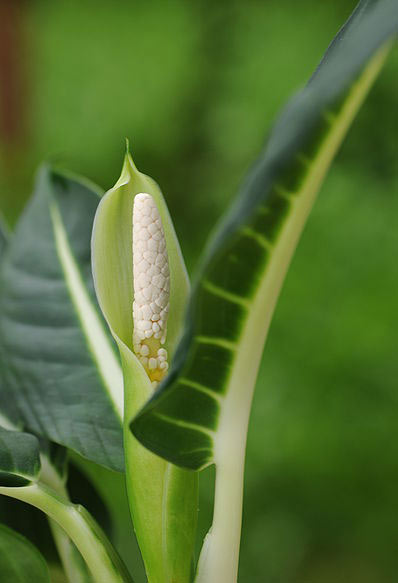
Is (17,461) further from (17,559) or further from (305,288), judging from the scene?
(305,288)

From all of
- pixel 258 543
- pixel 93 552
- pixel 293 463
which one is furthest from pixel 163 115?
pixel 93 552

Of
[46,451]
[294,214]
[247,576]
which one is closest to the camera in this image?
[294,214]

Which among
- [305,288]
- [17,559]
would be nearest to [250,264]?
[17,559]

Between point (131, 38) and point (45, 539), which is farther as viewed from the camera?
point (131, 38)

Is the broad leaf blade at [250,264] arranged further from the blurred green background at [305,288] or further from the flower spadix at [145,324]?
the blurred green background at [305,288]

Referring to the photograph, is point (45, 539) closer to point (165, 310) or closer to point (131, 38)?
point (165, 310)

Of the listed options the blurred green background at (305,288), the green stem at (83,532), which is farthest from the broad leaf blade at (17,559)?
the blurred green background at (305,288)
